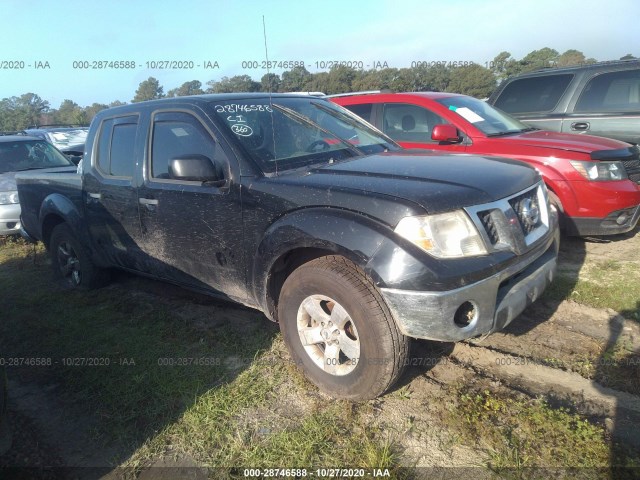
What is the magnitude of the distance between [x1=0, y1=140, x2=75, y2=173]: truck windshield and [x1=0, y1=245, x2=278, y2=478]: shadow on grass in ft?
12.9

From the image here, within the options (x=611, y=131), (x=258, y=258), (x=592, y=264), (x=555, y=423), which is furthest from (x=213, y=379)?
(x=611, y=131)

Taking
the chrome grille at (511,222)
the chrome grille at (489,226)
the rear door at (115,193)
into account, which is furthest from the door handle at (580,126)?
the rear door at (115,193)

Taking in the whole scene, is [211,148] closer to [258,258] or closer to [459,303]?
[258,258]

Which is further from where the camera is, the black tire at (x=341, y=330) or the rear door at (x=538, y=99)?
the rear door at (x=538, y=99)

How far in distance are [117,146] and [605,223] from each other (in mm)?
4569

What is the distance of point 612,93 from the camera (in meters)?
6.06

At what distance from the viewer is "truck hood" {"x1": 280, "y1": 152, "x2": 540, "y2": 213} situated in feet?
8.34

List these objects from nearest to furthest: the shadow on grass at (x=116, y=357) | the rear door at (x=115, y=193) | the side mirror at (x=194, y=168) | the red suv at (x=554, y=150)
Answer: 1. the shadow on grass at (x=116, y=357)
2. the side mirror at (x=194, y=168)
3. the rear door at (x=115, y=193)
4. the red suv at (x=554, y=150)

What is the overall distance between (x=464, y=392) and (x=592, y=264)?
254 cm

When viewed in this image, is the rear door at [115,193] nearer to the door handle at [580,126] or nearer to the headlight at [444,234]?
the headlight at [444,234]

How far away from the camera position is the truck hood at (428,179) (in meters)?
2.54

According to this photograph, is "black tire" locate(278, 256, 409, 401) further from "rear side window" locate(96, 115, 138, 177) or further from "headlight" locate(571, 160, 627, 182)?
"headlight" locate(571, 160, 627, 182)

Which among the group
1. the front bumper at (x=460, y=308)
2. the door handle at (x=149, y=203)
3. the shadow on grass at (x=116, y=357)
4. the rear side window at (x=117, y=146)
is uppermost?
the rear side window at (x=117, y=146)

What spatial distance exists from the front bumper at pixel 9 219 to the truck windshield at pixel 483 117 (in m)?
6.29
